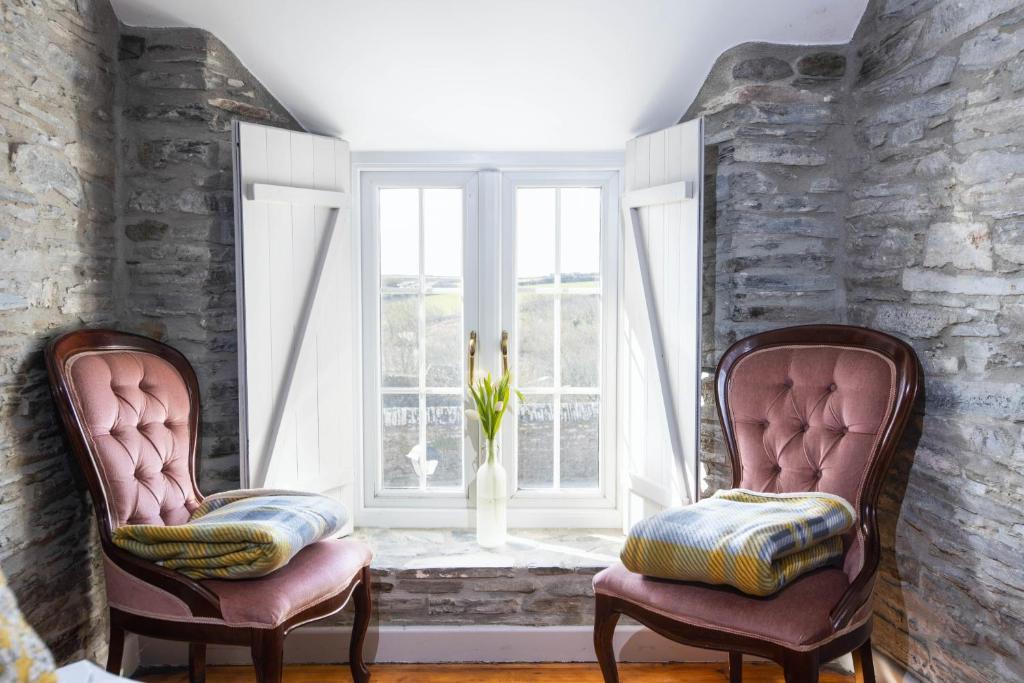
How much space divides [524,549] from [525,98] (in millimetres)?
1738

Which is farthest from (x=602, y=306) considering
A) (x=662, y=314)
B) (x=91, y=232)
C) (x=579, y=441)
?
(x=91, y=232)

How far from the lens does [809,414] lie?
7.51 feet

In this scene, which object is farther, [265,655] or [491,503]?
[491,503]

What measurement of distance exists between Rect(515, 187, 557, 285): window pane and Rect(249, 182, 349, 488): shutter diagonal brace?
75 cm

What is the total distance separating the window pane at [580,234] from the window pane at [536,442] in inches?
22.0

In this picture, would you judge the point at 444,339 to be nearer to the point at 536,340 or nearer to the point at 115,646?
the point at 536,340

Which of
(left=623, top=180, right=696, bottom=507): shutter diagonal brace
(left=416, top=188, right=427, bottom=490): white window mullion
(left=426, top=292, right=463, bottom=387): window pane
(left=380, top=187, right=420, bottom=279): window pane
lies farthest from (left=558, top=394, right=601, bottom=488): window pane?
(left=380, top=187, right=420, bottom=279): window pane

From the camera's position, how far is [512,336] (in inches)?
131

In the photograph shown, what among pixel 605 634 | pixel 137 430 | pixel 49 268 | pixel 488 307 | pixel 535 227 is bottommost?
pixel 605 634

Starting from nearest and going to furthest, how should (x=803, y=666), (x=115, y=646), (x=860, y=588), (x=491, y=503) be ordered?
1. (x=803, y=666)
2. (x=860, y=588)
3. (x=115, y=646)
4. (x=491, y=503)

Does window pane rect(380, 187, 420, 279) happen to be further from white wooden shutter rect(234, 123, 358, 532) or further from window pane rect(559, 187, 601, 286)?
window pane rect(559, 187, 601, 286)

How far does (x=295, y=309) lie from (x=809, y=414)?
1.84 meters

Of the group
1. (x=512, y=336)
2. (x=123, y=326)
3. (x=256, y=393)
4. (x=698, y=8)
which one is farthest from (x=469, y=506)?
(x=698, y=8)

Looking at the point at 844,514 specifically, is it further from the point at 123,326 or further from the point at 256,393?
the point at 123,326
